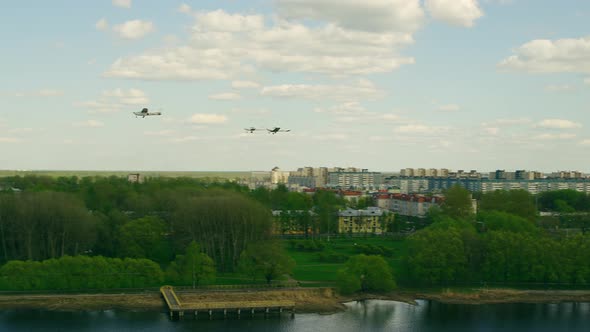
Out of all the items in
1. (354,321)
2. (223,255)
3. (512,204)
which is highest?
(512,204)

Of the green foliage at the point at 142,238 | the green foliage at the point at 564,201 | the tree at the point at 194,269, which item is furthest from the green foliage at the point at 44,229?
the green foliage at the point at 564,201

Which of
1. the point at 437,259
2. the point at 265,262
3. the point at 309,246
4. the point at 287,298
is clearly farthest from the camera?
the point at 309,246

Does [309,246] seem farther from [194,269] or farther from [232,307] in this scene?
[232,307]

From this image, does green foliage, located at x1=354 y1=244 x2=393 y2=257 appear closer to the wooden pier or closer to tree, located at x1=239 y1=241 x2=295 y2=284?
tree, located at x1=239 y1=241 x2=295 y2=284

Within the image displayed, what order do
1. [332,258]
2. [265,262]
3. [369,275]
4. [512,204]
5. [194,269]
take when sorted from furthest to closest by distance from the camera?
[512,204] < [332,258] < [265,262] < [369,275] < [194,269]

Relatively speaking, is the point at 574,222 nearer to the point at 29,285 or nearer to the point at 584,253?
the point at 584,253

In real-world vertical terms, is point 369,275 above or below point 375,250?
below

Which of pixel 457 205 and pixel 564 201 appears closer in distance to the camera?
pixel 457 205

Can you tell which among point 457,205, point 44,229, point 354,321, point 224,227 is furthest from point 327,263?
point 44,229
